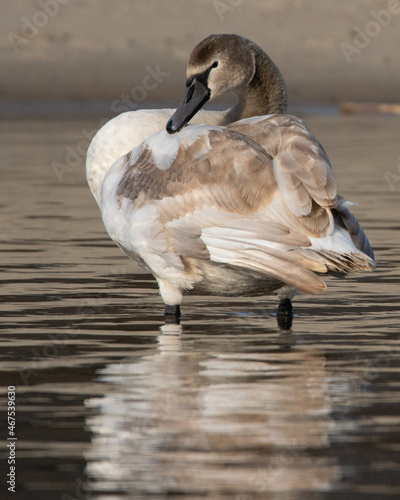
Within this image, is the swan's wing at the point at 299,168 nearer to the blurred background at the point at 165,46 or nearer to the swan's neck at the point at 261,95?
the swan's neck at the point at 261,95

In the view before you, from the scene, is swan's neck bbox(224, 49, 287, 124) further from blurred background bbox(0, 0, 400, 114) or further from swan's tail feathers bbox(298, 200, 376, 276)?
blurred background bbox(0, 0, 400, 114)

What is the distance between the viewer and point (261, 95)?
8617mm

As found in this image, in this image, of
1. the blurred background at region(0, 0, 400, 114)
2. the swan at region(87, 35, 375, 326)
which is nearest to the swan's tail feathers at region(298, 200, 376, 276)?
the swan at region(87, 35, 375, 326)

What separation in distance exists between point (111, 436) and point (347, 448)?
847 millimetres

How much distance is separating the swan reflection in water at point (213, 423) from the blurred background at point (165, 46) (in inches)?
901

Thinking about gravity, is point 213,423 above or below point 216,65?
below

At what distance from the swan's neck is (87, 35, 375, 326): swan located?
0.77 metres

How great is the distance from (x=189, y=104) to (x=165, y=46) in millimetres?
25172

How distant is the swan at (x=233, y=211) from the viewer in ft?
21.8

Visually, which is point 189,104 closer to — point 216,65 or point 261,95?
point 216,65

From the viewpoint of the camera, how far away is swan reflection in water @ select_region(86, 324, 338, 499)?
4.40 metres

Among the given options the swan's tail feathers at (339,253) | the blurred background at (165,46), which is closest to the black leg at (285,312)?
the swan's tail feathers at (339,253)

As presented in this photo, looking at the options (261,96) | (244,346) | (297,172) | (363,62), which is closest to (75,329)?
(244,346)

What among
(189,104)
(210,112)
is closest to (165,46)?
(210,112)
